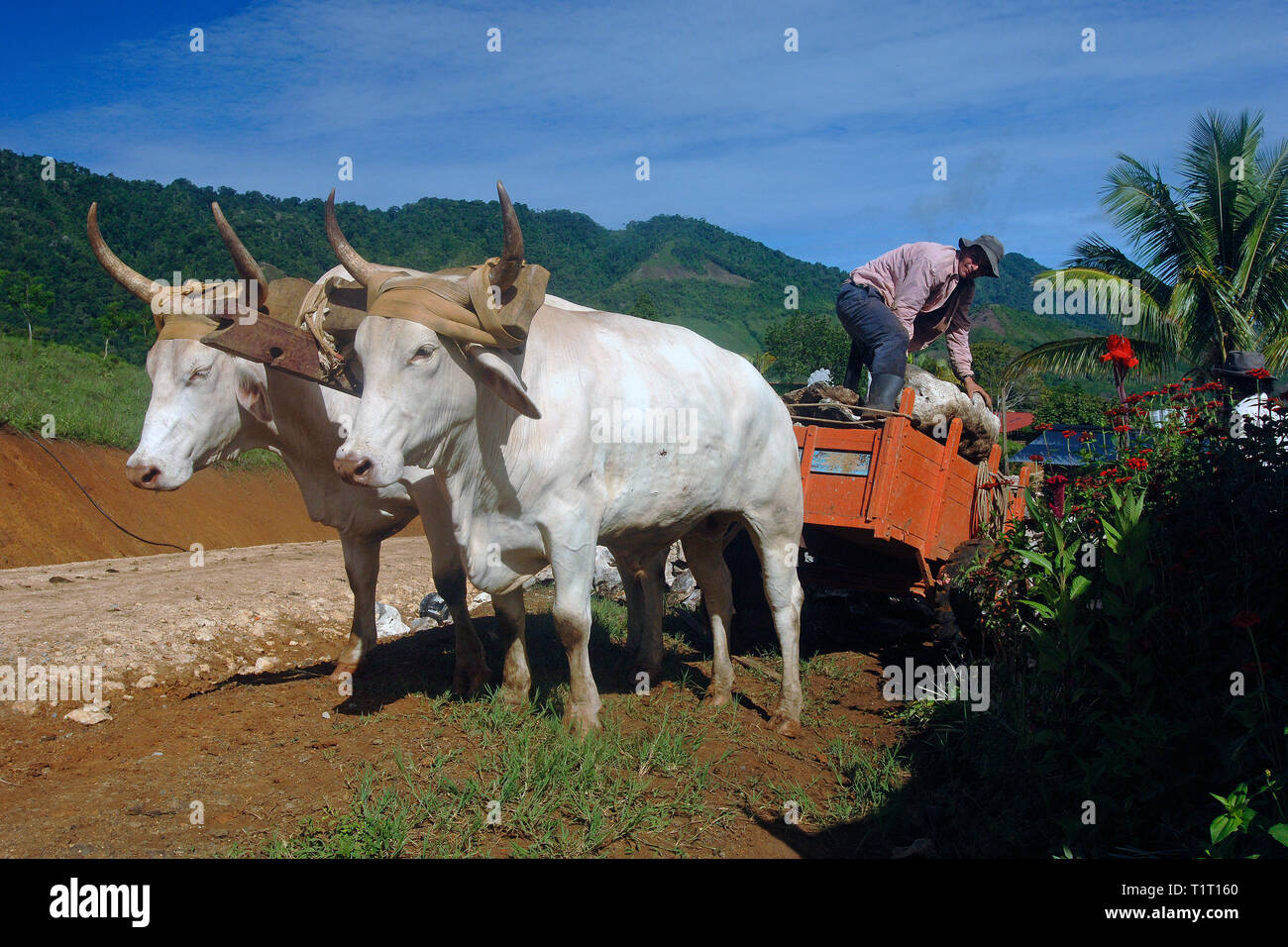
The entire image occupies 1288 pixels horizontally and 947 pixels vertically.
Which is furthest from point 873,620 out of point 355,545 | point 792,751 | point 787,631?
point 355,545

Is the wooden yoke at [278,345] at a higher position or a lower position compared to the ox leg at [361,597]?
higher

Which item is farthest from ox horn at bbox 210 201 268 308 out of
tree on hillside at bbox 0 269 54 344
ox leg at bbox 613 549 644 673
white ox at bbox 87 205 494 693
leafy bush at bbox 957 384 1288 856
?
tree on hillside at bbox 0 269 54 344

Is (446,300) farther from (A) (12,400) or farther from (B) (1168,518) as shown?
(A) (12,400)

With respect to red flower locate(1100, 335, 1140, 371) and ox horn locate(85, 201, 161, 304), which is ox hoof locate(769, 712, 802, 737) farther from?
ox horn locate(85, 201, 161, 304)

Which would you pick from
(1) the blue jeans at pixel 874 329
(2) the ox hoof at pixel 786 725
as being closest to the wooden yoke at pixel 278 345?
(2) the ox hoof at pixel 786 725

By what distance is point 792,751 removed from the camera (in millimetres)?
4828

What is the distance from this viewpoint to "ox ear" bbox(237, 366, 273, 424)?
15.9ft

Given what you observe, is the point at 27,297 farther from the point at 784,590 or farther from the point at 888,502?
the point at 888,502

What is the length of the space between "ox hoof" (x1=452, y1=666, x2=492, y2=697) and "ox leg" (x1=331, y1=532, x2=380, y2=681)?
68cm

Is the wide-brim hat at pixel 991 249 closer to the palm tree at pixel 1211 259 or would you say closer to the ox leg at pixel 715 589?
the ox leg at pixel 715 589

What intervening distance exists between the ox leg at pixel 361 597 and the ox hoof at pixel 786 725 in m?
2.42

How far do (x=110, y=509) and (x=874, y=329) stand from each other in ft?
36.4

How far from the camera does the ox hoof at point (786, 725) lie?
511 centimetres

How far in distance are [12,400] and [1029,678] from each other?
14063 millimetres
